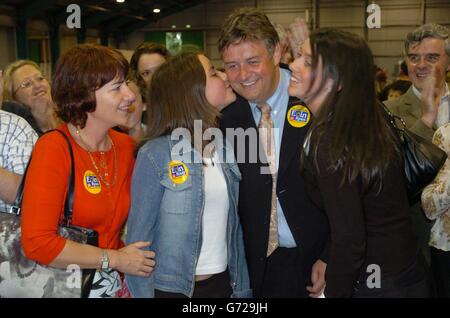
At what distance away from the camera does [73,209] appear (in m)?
1.63

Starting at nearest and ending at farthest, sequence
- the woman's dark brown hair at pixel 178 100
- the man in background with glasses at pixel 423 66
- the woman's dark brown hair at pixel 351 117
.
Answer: the woman's dark brown hair at pixel 351 117 → the woman's dark brown hair at pixel 178 100 → the man in background with glasses at pixel 423 66

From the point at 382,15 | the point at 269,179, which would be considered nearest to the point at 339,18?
the point at 382,15

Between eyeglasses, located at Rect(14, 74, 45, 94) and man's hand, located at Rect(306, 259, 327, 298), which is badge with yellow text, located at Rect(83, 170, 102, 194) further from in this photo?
eyeglasses, located at Rect(14, 74, 45, 94)

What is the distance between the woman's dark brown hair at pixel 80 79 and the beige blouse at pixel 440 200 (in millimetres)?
1506

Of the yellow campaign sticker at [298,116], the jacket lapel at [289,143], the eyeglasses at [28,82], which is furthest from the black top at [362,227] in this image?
the eyeglasses at [28,82]

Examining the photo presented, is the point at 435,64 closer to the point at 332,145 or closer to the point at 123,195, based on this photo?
the point at 332,145

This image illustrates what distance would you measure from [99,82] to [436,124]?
1.84m

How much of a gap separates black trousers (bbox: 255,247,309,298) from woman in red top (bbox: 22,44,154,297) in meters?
0.60

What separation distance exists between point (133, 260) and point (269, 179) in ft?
2.25

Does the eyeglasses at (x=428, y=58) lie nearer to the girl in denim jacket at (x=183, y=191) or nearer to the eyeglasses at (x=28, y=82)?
the girl in denim jacket at (x=183, y=191)

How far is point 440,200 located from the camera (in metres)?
1.99

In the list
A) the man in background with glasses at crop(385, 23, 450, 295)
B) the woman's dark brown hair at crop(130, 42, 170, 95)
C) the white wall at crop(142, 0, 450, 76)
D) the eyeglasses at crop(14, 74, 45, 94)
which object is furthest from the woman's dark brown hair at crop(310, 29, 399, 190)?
the white wall at crop(142, 0, 450, 76)

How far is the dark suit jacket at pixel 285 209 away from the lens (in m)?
1.94

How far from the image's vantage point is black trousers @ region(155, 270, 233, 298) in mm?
1763
